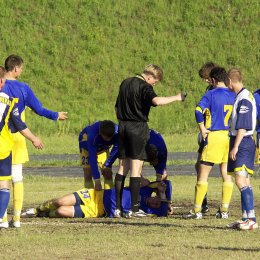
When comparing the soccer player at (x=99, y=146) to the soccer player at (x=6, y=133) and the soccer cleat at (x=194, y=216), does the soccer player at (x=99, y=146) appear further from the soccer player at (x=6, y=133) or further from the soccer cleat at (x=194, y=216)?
the soccer player at (x=6, y=133)

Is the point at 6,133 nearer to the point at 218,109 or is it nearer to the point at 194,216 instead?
the point at 194,216

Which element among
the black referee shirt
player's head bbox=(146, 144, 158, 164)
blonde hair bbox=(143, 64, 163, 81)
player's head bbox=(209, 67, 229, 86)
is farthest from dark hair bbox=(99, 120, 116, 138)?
player's head bbox=(209, 67, 229, 86)

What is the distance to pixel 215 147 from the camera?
1395cm

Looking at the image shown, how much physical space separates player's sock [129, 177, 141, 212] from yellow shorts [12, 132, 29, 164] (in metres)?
1.80

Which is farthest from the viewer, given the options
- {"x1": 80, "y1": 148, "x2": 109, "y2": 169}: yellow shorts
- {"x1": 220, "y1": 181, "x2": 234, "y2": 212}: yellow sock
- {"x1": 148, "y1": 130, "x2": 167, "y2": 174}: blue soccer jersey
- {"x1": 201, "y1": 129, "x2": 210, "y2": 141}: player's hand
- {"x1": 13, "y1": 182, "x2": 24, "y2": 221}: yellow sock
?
{"x1": 80, "y1": 148, "x2": 109, "y2": 169}: yellow shorts

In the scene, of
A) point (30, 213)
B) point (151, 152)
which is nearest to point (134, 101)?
point (151, 152)

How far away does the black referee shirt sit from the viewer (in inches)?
546

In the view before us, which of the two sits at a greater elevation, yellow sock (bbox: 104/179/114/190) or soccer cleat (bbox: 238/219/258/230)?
yellow sock (bbox: 104/179/114/190)

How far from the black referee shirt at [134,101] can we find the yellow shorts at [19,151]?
179 centimetres

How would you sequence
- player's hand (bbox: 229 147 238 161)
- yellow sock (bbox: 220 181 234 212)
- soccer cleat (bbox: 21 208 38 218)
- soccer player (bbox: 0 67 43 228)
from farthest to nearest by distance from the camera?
soccer cleat (bbox: 21 208 38 218), yellow sock (bbox: 220 181 234 212), soccer player (bbox: 0 67 43 228), player's hand (bbox: 229 147 238 161)

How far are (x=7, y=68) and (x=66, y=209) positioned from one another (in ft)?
7.60

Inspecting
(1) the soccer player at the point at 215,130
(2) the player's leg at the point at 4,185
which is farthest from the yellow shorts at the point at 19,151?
(1) the soccer player at the point at 215,130

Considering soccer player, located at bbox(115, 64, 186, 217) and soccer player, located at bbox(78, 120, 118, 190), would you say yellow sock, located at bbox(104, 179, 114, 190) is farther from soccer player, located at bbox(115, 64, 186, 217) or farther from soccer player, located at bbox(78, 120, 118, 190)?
soccer player, located at bbox(115, 64, 186, 217)

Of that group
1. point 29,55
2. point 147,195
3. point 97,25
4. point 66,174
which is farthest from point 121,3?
point 147,195
